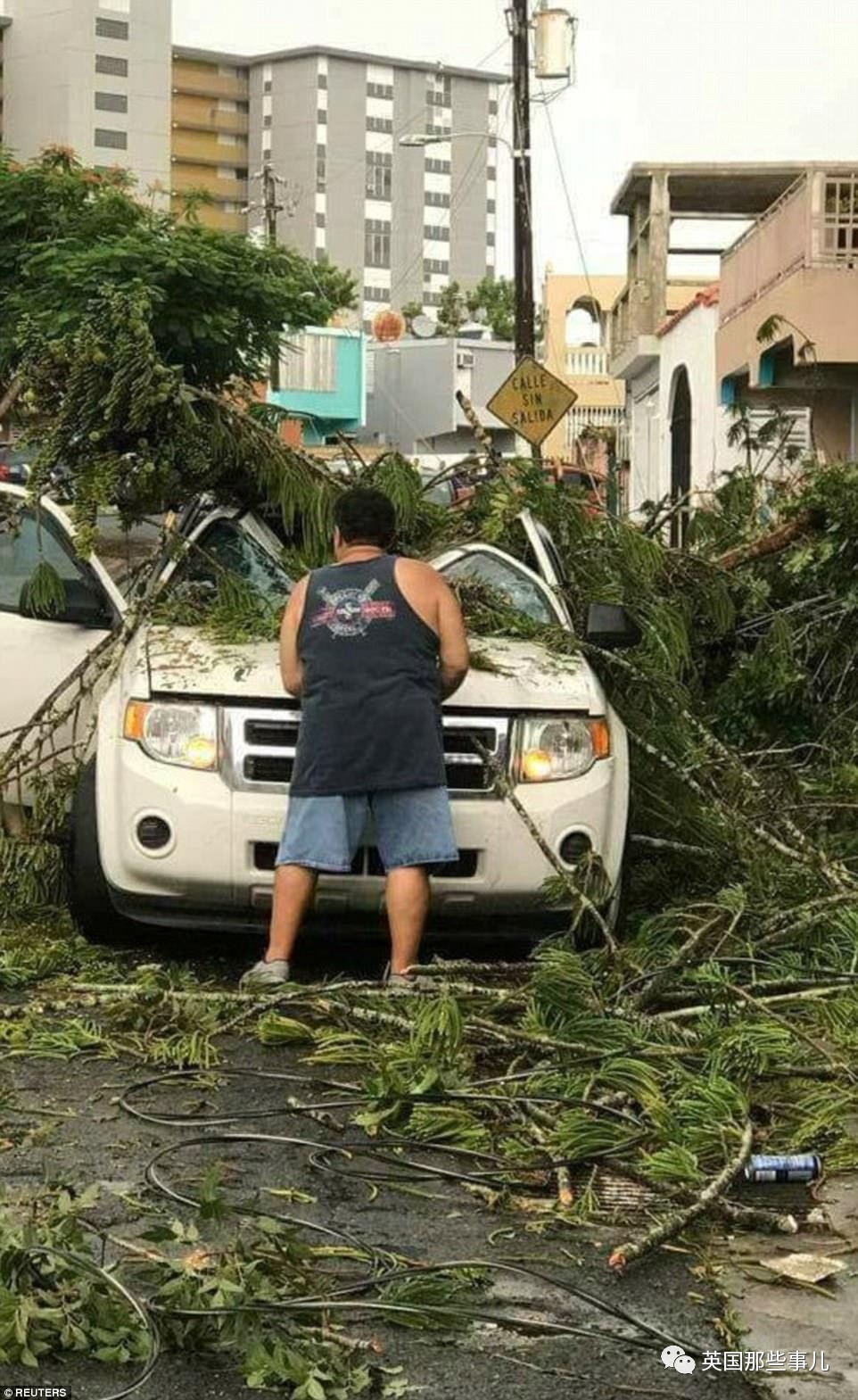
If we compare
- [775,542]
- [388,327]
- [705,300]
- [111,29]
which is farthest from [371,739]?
[111,29]

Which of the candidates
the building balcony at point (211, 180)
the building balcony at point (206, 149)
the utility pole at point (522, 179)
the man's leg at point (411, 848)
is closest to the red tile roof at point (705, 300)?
the utility pole at point (522, 179)

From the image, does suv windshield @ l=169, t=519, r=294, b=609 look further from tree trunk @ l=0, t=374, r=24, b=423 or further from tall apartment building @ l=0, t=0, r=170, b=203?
tall apartment building @ l=0, t=0, r=170, b=203

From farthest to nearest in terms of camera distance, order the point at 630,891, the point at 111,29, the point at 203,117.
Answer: the point at 203,117 < the point at 111,29 < the point at 630,891

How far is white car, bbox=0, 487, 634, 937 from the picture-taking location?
6.38 metres

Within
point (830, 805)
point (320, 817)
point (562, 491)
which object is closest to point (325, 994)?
point (320, 817)

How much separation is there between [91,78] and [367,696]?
11177 cm

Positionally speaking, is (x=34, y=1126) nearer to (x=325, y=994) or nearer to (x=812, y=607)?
(x=325, y=994)

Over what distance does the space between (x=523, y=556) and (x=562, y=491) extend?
0.52m

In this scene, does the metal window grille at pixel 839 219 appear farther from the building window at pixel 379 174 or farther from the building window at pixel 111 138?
the building window at pixel 379 174

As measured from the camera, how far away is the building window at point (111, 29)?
11062 centimetres

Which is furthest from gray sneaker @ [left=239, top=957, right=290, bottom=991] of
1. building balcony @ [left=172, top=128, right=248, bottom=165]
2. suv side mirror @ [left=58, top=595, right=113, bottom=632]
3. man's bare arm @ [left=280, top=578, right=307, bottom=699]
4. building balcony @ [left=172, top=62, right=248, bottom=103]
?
building balcony @ [left=172, top=62, right=248, bottom=103]

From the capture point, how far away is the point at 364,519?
6.45 m

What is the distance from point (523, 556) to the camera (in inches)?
316

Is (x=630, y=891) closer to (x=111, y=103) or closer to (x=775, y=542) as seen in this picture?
(x=775, y=542)
